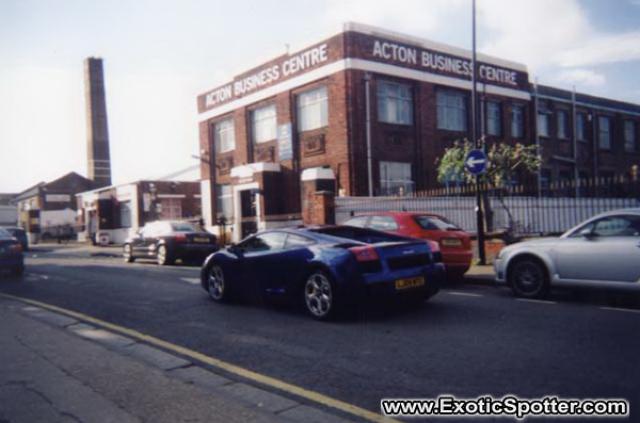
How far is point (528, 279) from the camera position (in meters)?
8.41

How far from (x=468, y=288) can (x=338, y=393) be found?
250 inches

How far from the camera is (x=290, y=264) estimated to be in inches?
292

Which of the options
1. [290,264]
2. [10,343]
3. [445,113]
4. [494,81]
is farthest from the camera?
[494,81]

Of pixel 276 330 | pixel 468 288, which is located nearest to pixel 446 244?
pixel 468 288

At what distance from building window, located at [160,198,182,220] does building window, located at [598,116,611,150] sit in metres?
30.8

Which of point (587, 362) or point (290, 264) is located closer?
point (587, 362)

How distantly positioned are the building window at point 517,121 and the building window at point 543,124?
1.51 meters

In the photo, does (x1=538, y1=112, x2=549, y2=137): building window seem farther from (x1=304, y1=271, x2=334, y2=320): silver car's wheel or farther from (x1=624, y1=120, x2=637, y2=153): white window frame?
(x1=304, y1=271, x2=334, y2=320): silver car's wheel

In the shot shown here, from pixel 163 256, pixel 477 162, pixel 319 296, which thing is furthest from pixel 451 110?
pixel 319 296

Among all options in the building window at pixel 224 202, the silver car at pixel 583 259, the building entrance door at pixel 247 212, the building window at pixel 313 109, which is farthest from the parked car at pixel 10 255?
the building window at pixel 224 202

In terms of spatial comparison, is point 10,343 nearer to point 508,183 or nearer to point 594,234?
point 594,234

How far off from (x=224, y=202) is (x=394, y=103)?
1186 cm

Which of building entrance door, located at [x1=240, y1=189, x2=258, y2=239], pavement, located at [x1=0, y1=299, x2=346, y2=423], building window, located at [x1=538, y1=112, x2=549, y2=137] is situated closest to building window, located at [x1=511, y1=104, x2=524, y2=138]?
building window, located at [x1=538, y1=112, x2=549, y2=137]

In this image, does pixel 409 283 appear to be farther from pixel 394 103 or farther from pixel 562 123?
pixel 562 123
